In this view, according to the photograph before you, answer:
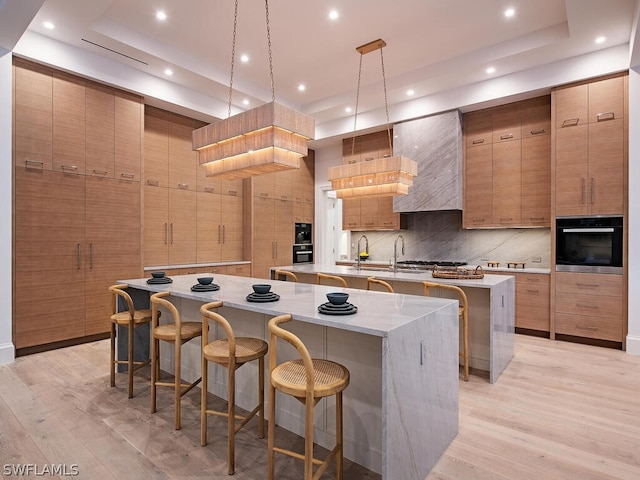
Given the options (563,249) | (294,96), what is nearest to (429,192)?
(563,249)

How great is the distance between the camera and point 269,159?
2814mm

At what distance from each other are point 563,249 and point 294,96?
14.7 feet

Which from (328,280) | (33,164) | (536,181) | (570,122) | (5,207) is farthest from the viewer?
(536,181)

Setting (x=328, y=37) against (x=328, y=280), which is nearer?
(x=328, y=37)

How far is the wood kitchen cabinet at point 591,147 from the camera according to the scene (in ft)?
13.3

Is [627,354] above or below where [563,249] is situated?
below

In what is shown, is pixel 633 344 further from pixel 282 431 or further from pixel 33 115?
pixel 33 115

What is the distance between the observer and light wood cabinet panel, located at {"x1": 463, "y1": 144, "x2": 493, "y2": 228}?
5.21 metres

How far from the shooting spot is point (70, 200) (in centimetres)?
409

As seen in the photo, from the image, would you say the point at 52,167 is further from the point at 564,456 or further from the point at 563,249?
the point at 563,249

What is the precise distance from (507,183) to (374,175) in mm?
2186

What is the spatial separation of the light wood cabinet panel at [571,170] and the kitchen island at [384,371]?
3100mm

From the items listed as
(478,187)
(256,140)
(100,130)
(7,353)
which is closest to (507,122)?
(478,187)

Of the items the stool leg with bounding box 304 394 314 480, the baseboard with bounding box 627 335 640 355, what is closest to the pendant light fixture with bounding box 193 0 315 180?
the stool leg with bounding box 304 394 314 480
